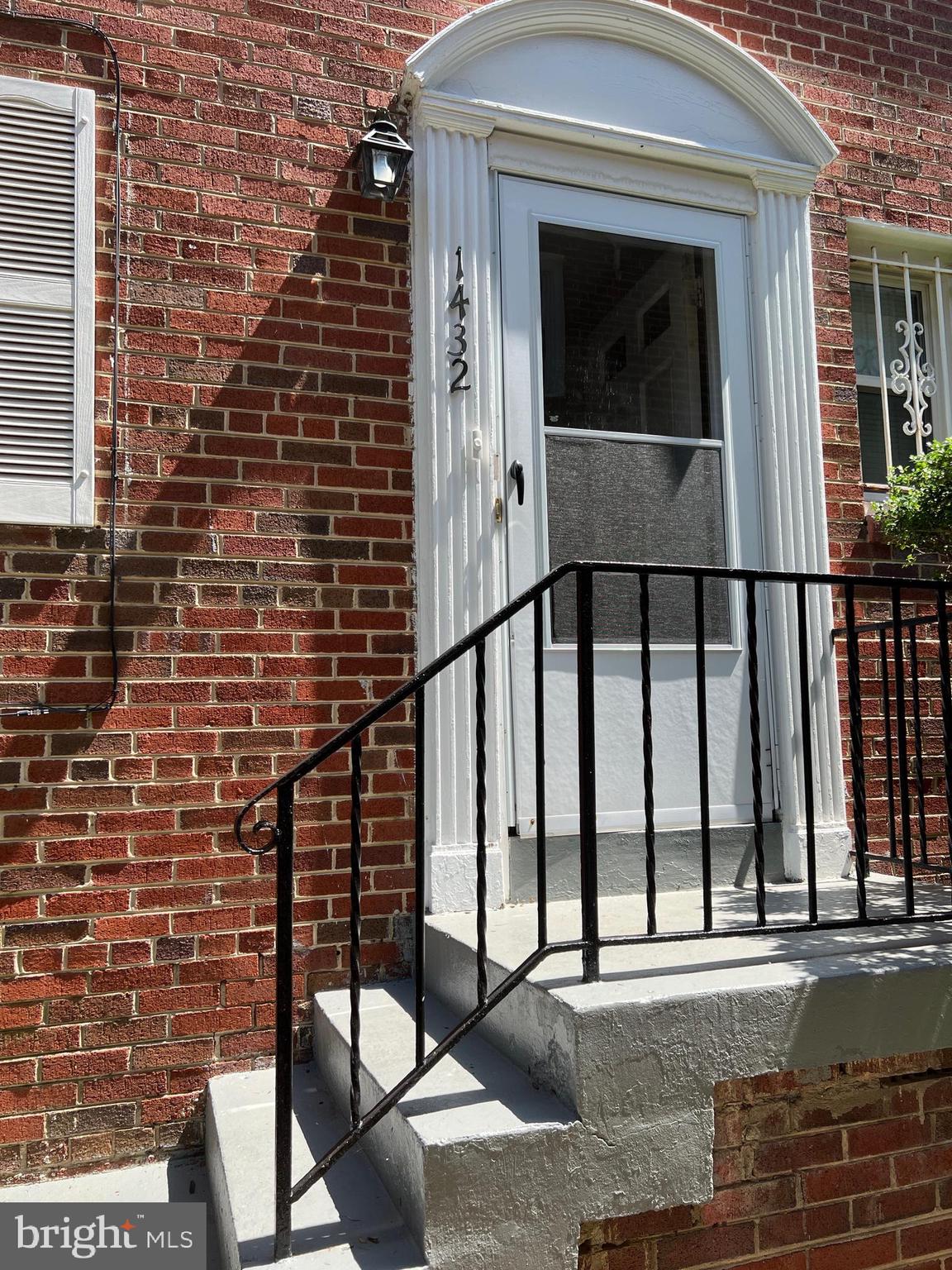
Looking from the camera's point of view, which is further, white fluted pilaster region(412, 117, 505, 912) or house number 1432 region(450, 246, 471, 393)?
house number 1432 region(450, 246, 471, 393)

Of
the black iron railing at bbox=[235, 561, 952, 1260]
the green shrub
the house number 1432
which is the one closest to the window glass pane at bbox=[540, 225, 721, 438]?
the house number 1432

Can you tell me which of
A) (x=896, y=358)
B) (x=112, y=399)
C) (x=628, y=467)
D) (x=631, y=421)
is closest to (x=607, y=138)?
(x=631, y=421)

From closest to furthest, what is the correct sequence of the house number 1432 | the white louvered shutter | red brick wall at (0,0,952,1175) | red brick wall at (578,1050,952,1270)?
1. red brick wall at (578,1050,952,1270)
2. red brick wall at (0,0,952,1175)
3. the white louvered shutter
4. the house number 1432

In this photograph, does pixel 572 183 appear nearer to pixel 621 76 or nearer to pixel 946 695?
pixel 621 76

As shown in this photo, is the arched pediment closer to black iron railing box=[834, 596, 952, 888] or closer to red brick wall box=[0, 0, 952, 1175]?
red brick wall box=[0, 0, 952, 1175]

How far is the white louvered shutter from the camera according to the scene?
9.18 ft

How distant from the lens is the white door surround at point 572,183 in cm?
309

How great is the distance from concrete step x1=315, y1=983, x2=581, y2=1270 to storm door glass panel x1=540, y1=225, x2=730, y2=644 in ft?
5.23

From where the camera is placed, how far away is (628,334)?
11.5 ft

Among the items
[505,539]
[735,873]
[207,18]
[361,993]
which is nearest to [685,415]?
[505,539]

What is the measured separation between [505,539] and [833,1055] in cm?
180

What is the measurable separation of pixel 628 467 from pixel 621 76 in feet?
4.77

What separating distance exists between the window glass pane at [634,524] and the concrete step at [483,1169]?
1.58 m

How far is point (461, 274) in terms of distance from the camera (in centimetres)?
319
